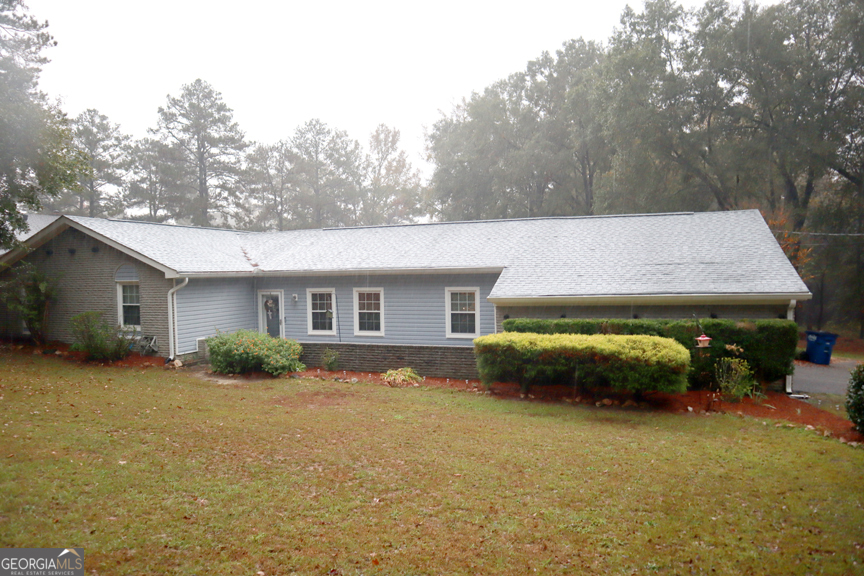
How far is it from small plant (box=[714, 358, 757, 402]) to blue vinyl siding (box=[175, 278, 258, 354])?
13.5m

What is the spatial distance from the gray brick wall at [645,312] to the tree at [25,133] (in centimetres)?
1266

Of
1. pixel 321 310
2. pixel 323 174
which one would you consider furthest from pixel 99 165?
pixel 321 310

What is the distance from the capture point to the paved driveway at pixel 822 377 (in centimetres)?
1183

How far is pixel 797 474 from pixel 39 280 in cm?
1883

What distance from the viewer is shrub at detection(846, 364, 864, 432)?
25.0 feet

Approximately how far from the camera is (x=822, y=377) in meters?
13.4

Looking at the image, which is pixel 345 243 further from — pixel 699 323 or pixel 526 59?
pixel 526 59

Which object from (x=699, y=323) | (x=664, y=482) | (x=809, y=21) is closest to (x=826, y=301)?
(x=809, y=21)

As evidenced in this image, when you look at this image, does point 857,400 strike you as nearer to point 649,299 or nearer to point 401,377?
point 649,299

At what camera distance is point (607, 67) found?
81.9ft

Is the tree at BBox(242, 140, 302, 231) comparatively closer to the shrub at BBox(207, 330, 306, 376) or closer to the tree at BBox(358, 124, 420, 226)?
the tree at BBox(358, 124, 420, 226)

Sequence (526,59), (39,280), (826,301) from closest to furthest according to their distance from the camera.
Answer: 1. (39,280)
2. (826,301)
3. (526,59)

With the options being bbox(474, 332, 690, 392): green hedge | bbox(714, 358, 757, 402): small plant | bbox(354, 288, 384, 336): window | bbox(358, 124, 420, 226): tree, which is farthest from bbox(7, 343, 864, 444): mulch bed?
bbox(358, 124, 420, 226): tree

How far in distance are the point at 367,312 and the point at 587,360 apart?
7.54 meters
